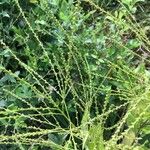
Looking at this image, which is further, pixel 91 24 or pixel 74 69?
pixel 91 24

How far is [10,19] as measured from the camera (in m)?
2.42

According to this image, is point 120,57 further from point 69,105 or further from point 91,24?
point 91,24

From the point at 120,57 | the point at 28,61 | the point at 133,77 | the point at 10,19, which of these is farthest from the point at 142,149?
the point at 10,19

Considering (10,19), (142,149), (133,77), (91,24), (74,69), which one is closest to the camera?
(142,149)

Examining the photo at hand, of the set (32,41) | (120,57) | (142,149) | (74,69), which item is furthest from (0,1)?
(142,149)

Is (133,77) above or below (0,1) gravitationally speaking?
below

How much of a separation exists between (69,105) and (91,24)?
664 millimetres

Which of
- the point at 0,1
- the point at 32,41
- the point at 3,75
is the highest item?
the point at 0,1

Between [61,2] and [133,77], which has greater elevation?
[61,2]

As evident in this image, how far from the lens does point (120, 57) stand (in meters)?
2.21

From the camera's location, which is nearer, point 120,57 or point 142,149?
point 142,149

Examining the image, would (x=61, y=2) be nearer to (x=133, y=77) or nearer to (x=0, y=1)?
(x=0, y=1)

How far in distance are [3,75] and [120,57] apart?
564mm

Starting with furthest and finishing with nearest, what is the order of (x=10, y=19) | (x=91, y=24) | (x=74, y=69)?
(x=91, y=24), (x=10, y=19), (x=74, y=69)
